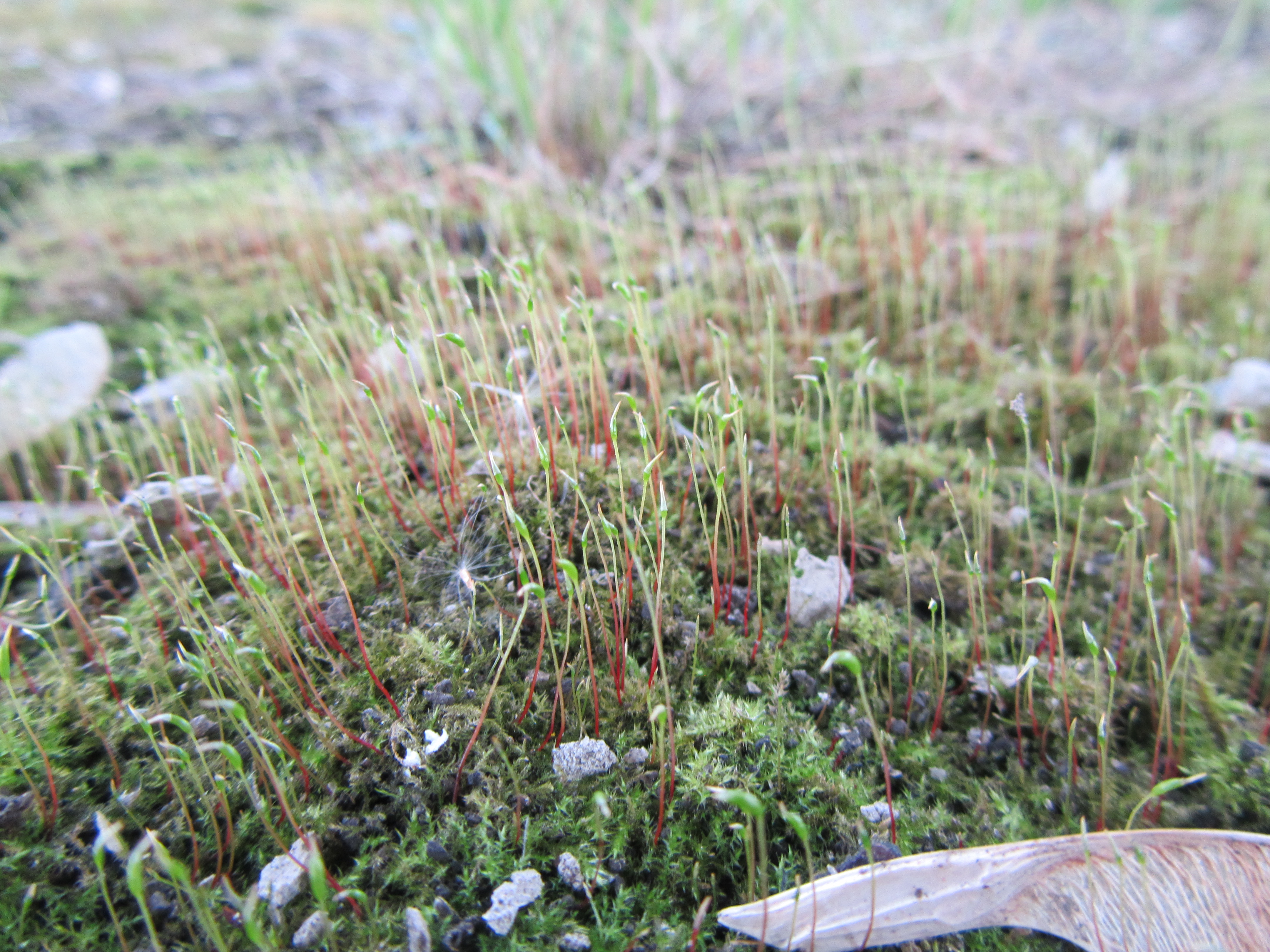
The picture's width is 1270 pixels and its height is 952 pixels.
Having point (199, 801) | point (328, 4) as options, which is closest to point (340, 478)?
point (199, 801)

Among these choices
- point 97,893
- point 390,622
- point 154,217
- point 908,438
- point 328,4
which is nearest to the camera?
point 97,893

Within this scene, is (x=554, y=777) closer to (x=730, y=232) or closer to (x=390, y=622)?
(x=390, y=622)

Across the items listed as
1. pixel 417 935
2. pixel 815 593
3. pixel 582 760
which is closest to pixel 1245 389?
pixel 815 593

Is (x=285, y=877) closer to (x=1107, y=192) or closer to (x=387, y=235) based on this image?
(x=387, y=235)

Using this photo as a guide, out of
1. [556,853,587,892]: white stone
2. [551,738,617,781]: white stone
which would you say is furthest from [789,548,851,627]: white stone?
[556,853,587,892]: white stone

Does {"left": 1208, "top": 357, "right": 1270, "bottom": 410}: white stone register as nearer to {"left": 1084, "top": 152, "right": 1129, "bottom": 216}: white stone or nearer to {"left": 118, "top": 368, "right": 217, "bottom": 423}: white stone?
{"left": 1084, "top": 152, "right": 1129, "bottom": 216}: white stone

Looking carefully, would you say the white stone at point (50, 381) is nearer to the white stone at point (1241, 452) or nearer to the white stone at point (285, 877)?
the white stone at point (285, 877)
